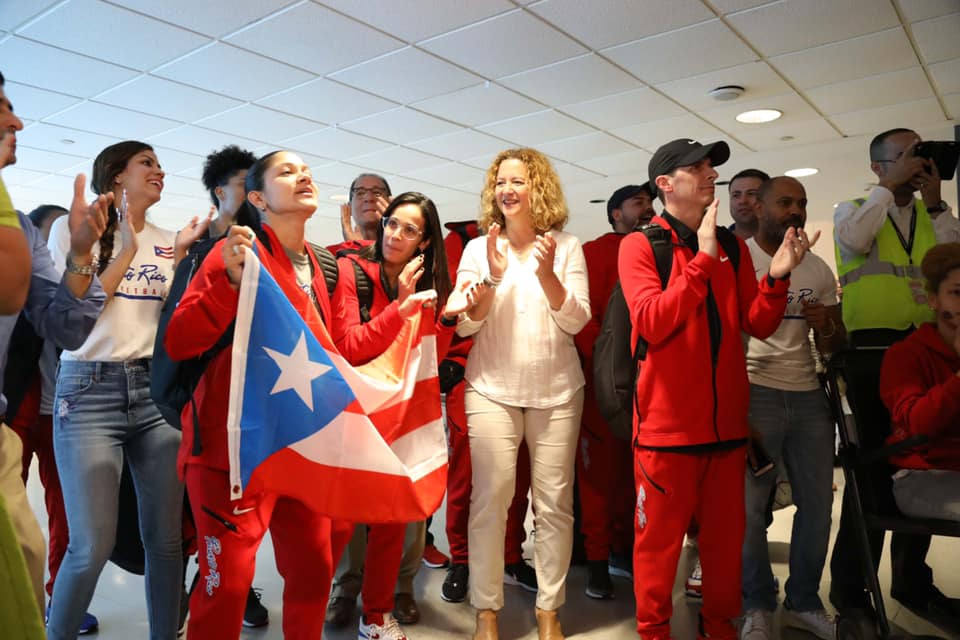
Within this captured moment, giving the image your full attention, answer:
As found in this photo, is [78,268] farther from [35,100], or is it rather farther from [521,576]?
[35,100]

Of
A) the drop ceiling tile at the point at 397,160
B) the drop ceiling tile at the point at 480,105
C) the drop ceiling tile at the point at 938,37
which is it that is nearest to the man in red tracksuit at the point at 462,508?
the drop ceiling tile at the point at 480,105

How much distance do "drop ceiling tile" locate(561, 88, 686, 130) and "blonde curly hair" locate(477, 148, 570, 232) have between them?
3.31 m

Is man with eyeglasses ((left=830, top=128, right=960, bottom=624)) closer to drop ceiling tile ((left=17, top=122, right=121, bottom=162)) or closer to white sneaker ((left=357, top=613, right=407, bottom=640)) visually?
white sneaker ((left=357, top=613, right=407, bottom=640))

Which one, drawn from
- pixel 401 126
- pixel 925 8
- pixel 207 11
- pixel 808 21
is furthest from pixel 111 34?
pixel 925 8

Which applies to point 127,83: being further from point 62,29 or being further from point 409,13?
point 409,13

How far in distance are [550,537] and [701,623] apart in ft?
1.82

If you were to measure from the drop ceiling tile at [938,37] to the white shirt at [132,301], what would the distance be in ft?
15.1

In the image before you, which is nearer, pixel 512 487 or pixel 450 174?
pixel 512 487

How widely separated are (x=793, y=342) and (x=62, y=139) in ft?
21.7

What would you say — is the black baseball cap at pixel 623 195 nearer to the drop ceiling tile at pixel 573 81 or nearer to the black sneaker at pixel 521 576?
the drop ceiling tile at pixel 573 81

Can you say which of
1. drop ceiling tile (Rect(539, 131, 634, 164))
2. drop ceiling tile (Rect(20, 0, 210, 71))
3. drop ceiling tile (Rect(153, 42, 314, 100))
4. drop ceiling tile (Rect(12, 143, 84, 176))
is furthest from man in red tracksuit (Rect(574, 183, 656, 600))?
drop ceiling tile (Rect(12, 143, 84, 176))

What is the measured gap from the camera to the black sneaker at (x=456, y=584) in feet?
9.57

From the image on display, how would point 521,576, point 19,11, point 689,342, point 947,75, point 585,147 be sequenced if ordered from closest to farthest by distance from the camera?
point 689,342 < point 521,576 < point 19,11 < point 947,75 < point 585,147

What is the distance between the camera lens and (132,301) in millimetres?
2295
